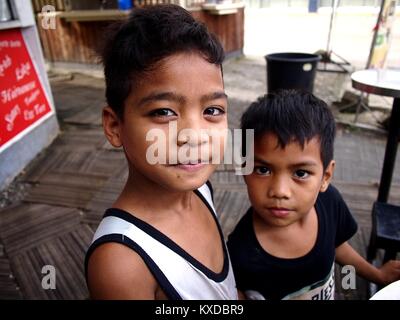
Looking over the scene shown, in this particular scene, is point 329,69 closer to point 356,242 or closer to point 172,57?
point 356,242

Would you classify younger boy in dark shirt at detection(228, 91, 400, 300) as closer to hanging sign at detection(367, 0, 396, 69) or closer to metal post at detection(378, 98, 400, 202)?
metal post at detection(378, 98, 400, 202)

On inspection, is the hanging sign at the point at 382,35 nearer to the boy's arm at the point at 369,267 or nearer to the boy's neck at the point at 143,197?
the boy's arm at the point at 369,267

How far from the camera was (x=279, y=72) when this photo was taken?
4.27 m

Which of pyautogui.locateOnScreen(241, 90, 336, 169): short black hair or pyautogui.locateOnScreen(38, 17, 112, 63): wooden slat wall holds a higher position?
pyautogui.locateOnScreen(241, 90, 336, 169): short black hair

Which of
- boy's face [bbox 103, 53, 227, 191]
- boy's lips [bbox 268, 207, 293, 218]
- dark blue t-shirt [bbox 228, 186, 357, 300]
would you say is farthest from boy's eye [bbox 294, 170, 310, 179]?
boy's face [bbox 103, 53, 227, 191]

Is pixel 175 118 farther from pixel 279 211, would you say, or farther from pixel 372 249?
pixel 372 249

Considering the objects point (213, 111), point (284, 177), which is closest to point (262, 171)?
point (284, 177)

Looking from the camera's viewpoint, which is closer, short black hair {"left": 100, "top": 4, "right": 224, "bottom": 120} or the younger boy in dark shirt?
short black hair {"left": 100, "top": 4, "right": 224, "bottom": 120}

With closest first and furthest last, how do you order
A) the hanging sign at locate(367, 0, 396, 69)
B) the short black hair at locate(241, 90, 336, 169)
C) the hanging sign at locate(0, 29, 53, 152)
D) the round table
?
the short black hair at locate(241, 90, 336, 169)
the round table
the hanging sign at locate(0, 29, 53, 152)
the hanging sign at locate(367, 0, 396, 69)

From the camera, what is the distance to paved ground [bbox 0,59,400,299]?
6.33 feet

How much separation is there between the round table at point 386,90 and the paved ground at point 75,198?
17.1 inches

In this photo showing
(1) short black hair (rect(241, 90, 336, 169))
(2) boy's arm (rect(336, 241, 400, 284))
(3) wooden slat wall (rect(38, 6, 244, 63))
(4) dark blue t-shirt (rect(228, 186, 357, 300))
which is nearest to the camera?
(1) short black hair (rect(241, 90, 336, 169))

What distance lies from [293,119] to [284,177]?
6.7 inches

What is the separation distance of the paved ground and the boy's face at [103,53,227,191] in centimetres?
134
